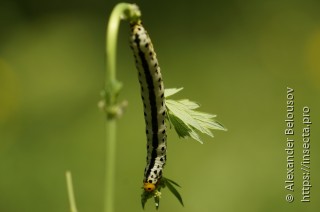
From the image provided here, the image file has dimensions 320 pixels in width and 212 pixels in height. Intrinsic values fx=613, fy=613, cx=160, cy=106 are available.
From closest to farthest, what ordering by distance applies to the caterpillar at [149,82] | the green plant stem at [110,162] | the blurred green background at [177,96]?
the green plant stem at [110,162] → the caterpillar at [149,82] → the blurred green background at [177,96]

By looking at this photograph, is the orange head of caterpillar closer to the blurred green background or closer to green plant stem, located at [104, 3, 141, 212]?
green plant stem, located at [104, 3, 141, 212]

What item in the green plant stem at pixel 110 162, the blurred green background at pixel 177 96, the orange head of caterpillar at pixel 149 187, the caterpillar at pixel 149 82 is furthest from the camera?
the blurred green background at pixel 177 96

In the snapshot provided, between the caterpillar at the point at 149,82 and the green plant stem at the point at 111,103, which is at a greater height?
the caterpillar at the point at 149,82

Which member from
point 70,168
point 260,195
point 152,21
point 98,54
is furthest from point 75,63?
point 260,195

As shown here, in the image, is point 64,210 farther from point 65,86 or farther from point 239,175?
point 65,86

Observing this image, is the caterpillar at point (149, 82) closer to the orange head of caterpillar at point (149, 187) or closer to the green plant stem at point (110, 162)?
the orange head of caterpillar at point (149, 187)

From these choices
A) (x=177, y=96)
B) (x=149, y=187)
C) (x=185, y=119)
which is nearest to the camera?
(x=185, y=119)

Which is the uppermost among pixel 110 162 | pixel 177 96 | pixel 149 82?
pixel 177 96

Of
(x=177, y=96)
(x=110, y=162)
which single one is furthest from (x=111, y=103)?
(x=177, y=96)

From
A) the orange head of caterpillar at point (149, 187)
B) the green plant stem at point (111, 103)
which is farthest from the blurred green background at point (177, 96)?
the green plant stem at point (111, 103)

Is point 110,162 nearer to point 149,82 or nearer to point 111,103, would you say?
point 111,103
